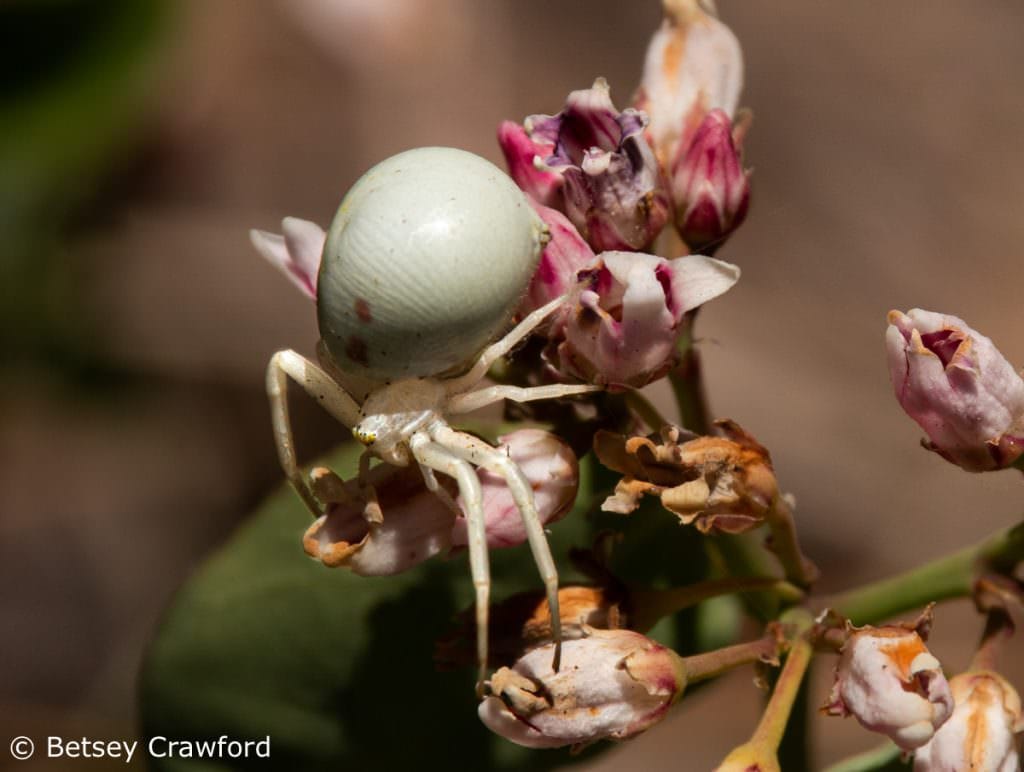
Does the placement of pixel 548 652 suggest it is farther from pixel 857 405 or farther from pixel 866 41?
pixel 866 41

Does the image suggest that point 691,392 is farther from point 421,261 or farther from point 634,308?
point 421,261

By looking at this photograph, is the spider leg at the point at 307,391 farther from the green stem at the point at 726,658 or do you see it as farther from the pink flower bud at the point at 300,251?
the green stem at the point at 726,658

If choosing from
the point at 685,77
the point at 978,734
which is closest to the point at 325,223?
the point at 685,77

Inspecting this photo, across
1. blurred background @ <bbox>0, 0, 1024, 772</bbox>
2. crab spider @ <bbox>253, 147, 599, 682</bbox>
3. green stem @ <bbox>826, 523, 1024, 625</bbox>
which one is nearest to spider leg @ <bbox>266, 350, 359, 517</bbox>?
crab spider @ <bbox>253, 147, 599, 682</bbox>

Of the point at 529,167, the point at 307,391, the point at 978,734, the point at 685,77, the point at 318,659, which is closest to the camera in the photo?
the point at 978,734

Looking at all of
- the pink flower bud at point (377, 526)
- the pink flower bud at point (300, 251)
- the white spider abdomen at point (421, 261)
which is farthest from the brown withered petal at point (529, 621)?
the pink flower bud at point (300, 251)

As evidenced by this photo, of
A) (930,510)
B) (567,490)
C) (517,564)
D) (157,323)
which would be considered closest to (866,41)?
(930,510)
